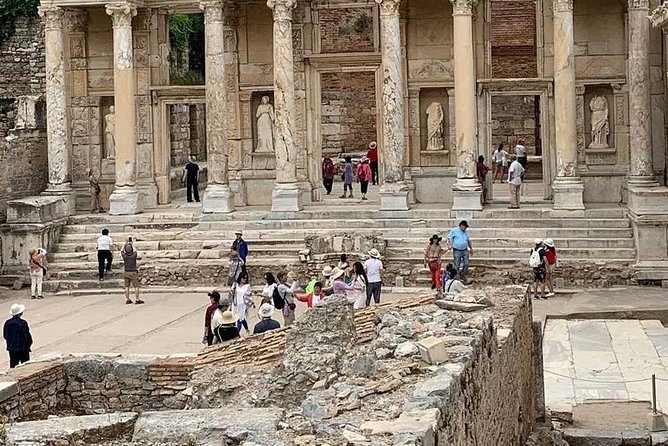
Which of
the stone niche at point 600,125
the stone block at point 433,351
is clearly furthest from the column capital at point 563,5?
the stone block at point 433,351

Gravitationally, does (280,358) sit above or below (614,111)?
below

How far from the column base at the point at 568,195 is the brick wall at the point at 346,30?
9.21m

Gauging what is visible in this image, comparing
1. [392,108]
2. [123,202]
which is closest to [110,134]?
[123,202]

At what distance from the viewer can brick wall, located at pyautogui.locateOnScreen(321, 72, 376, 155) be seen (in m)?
41.0

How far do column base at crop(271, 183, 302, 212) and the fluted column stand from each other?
5.24m

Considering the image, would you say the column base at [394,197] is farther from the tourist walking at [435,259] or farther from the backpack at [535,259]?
the backpack at [535,259]

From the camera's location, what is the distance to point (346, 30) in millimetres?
34906

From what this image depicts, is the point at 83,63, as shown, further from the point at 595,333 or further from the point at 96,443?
the point at 96,443

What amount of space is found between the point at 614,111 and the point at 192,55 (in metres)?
16.2

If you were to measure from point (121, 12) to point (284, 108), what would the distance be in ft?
14.6

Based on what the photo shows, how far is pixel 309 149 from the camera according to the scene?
96.9ft

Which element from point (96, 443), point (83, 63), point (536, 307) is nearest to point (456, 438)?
point (96, 443)

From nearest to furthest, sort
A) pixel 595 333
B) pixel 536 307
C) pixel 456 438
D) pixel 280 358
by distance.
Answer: pixel 456 438 < pixel 280 358 < pixel 595 333 < pixel 536 307

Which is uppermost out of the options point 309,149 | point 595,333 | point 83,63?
point 83,63
